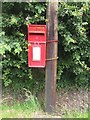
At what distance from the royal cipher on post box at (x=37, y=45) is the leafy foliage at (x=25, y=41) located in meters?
0.29

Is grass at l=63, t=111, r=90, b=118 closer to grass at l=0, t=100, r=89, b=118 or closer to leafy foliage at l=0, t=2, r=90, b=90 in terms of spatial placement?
grass at l=0, t=100, r=89, b=118

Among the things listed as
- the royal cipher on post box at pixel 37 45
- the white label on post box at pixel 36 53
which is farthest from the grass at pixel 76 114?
the white label on post box at pixel 36 53

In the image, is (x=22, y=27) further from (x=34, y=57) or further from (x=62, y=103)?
(x=62, y=103)

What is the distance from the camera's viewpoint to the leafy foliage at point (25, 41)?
15.6 feet

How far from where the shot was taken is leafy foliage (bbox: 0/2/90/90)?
4.75 meters

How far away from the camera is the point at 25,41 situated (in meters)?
4.93

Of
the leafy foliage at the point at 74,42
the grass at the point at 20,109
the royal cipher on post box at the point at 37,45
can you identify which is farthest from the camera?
the leafy foliage at the point at 74,42

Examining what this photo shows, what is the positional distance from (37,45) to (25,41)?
0.47 m

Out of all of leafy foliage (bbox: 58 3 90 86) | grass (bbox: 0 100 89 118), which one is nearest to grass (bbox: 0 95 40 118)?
grass (bbox: 0 100 89 118)

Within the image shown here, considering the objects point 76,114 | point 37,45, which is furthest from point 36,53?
point 76,114

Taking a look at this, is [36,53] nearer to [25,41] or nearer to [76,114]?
[25,41]

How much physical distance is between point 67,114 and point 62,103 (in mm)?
482

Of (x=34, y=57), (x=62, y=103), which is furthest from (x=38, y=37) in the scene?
(x=62, y=103)

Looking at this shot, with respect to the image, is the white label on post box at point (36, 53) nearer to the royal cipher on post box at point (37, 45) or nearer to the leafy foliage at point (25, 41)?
the royal cipher on post box at point (37, 45)
